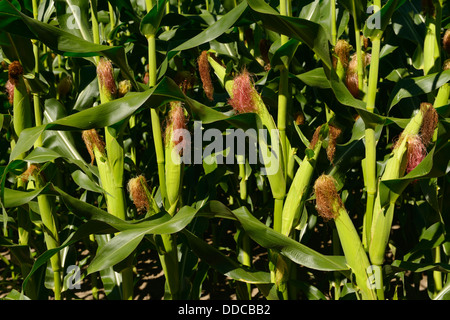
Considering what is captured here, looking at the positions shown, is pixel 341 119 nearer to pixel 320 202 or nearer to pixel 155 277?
pixel 320 202

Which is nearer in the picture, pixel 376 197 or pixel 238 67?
pixel 376 197

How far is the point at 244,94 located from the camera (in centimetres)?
158

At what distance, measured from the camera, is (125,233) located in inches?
57.4

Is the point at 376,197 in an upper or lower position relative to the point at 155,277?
upper

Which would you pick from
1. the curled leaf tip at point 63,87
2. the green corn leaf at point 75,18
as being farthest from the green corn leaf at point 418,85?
the curled leaf tip at point 63,87

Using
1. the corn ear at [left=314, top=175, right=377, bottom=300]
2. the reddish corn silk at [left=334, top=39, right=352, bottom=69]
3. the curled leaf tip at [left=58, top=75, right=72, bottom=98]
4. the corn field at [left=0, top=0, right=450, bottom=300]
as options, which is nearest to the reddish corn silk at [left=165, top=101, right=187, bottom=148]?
the corn field at [left=0, top=0, right=450, bottom=300]

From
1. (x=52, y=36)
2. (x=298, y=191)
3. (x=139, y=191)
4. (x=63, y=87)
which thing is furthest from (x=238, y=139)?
(x=63, y=87)

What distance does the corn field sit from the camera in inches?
57.0

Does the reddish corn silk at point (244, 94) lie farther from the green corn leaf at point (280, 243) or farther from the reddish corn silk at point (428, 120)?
the reddish corn silk at point (428, 120)
